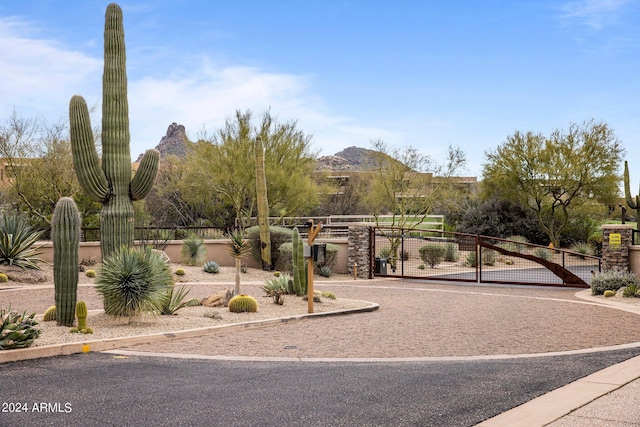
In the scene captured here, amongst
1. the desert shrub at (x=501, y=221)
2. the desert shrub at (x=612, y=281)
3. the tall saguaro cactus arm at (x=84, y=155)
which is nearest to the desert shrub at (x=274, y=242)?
the desert shrub at (x=612, y=281)

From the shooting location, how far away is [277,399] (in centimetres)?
748

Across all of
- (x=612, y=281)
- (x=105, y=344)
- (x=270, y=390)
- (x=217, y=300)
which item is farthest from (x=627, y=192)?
(x=270, y=390)

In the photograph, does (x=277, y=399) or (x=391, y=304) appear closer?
(x=277, y=399)

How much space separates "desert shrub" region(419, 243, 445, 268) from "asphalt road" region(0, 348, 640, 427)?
71.8 ft

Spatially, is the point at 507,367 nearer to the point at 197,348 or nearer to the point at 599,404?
the point at 599,404

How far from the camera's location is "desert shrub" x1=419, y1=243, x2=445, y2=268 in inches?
1271

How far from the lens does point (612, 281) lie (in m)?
20.2

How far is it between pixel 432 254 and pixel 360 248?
22.7 ft

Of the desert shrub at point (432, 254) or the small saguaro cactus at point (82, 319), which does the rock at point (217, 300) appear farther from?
the desert shrub at point (432, 254)

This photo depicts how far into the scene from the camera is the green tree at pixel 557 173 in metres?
40.0

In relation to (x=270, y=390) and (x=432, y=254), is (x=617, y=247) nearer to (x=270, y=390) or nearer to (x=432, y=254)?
(x=432, y=254)

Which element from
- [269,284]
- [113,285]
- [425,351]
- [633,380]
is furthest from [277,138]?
[633,380]

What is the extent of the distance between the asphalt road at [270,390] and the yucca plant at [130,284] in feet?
9.03

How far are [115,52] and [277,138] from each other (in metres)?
22.4
